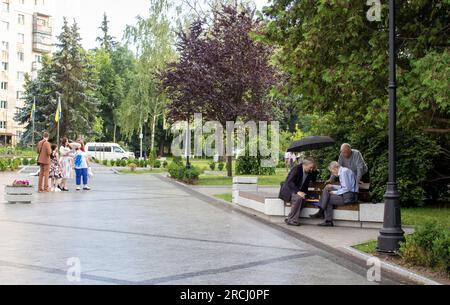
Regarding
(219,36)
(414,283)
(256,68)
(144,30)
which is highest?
(144,30)

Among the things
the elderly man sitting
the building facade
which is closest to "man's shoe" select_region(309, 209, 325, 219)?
the elderly man sitting

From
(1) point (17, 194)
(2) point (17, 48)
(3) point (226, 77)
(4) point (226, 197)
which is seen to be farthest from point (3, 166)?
(2) point (17, 48)

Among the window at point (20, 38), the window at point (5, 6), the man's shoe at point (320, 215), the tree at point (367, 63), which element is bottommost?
the man's shoe at point (320, 215)

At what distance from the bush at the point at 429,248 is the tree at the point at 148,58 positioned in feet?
133

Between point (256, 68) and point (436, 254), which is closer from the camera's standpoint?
point (436, 254)

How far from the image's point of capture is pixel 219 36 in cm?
2752

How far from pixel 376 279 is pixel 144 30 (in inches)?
1814

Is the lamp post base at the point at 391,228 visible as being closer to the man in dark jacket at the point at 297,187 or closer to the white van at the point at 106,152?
the man in dark jacket at the point at 297,187

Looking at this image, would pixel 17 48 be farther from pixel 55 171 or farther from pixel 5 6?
pixel 55 171

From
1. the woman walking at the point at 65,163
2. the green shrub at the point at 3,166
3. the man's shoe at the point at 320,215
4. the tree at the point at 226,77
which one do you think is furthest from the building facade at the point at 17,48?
the man's shoe at the point at 320,215

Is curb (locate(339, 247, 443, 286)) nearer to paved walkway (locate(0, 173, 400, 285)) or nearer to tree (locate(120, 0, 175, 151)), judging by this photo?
paved walkway (locate(0, 173, 400, 285))

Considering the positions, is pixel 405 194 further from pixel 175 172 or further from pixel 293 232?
pixel 175 172

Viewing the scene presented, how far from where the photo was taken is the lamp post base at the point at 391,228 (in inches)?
329
